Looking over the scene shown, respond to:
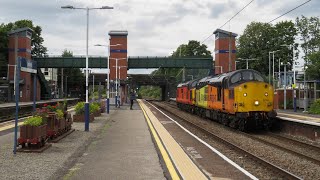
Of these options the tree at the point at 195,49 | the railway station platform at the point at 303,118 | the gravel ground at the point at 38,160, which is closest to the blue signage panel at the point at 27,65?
the gravel ground at the point at 38,160

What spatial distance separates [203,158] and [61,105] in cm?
728

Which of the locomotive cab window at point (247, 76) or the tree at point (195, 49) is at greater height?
the tree at point (195, 49)

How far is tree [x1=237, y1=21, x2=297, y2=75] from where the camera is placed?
93.6 meters

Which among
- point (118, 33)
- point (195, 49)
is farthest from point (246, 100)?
point (195, 49)

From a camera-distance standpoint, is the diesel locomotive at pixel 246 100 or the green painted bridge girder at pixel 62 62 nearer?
the diesel locomotive at pixel 246 100

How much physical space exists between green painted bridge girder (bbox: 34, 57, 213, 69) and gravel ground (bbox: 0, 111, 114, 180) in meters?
65.9

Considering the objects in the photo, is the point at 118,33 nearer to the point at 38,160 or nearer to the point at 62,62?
the point at 62,62

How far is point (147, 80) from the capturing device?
106 m

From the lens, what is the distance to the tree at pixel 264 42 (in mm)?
93637

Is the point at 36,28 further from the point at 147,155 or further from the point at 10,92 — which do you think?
the point at 147,155

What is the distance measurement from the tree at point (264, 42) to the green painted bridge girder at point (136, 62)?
58.6 ft

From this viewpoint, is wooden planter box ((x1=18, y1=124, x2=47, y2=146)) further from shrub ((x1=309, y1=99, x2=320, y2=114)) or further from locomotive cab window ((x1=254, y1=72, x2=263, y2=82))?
shrub ((x1=309, y1=99, x2=320, y2=114))

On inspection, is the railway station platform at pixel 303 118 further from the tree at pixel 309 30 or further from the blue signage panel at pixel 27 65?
the tree at pixel 309 30

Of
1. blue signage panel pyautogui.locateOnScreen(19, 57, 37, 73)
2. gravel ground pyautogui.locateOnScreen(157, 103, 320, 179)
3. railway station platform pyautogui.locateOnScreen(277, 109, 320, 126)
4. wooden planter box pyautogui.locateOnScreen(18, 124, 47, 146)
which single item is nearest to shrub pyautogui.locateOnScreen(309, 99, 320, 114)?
railway station platform pyautogui.locateOnScreen(277, 109, 320, 126)
